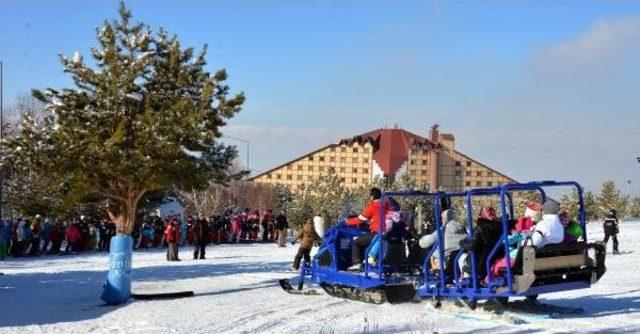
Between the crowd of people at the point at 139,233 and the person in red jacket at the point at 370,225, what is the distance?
1064cm

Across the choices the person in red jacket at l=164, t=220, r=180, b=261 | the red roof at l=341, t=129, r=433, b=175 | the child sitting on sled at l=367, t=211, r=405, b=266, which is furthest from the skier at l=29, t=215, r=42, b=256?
the red roof at l=341, t=129, r=433, b=175

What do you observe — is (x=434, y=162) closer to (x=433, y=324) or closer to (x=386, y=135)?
(x=386, y=135)

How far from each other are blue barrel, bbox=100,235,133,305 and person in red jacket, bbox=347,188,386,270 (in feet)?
12.6

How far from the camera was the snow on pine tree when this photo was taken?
19.5 m

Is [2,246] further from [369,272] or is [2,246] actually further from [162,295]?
[369,272]

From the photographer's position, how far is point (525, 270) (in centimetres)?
966

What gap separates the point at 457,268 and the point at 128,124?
11764 mm

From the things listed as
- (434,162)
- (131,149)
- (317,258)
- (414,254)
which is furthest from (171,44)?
(434,162)

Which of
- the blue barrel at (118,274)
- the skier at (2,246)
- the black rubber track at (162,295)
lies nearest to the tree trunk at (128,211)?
the skier at (2,246)

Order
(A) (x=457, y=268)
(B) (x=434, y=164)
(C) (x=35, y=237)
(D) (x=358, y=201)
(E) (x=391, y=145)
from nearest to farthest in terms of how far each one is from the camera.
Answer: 1. (A) (x=457, y=268)
2. (C) (x=35, y=237)
3. (D) (x=358, y=201)
4. (B) (x=434, y=164)
5. (E) (x=391, y=145)

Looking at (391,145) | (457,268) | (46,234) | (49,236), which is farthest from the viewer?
(391,145)

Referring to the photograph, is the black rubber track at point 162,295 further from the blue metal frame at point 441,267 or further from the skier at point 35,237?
the skier at point 35,237

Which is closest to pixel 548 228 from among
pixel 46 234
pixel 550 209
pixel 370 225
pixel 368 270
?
pixel 550 209

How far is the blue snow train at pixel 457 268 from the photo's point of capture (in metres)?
9.91
